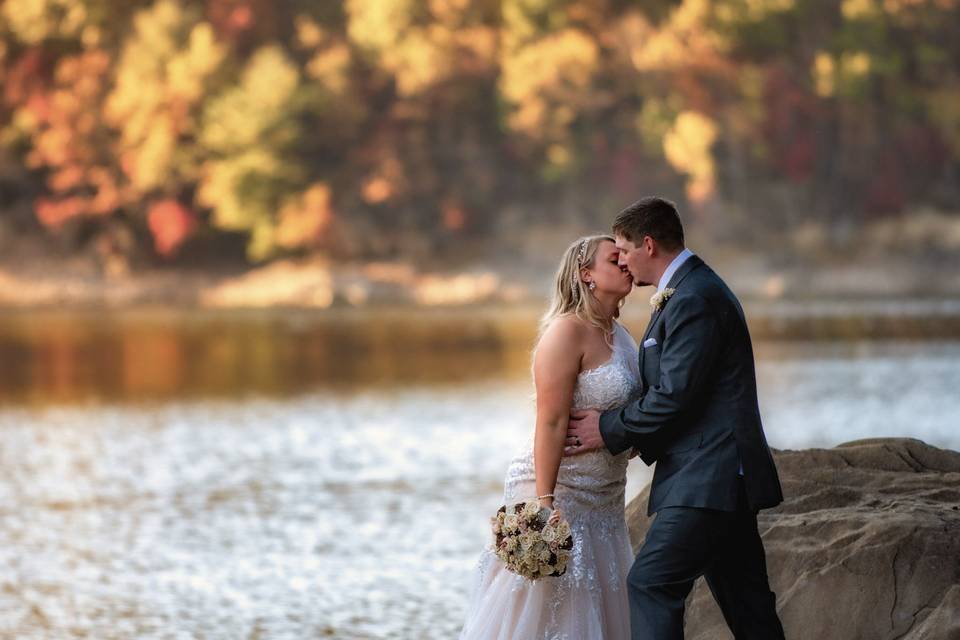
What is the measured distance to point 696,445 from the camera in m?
5.12

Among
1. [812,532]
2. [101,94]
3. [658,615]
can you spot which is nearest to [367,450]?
[812,532]

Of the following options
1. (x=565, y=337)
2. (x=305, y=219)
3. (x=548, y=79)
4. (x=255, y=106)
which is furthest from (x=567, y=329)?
(x=255, y=106)

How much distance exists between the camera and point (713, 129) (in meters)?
52.7

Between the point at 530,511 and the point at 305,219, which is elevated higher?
the point at 305,219

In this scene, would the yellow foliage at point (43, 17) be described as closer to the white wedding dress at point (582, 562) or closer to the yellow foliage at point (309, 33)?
the yellow foliage at point (309, 33)

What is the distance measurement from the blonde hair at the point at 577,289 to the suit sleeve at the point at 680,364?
384 mm

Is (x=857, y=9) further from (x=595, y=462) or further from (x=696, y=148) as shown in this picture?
(x=595, y=462)

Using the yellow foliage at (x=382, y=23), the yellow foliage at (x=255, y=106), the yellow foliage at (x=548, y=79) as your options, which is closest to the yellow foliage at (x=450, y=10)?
the yellow foliage at (x=382, y=23)

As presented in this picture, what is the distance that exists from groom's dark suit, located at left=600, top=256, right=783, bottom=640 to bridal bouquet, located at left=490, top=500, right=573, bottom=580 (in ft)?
0.92

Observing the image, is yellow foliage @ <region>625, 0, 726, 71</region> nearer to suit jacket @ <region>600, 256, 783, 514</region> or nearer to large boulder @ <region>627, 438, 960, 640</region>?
large boulder @ <region>627, 438, 960, 640</region>

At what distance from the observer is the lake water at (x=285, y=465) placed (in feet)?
28.2

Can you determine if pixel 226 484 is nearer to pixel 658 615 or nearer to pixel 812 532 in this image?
Result: pixel 812 532

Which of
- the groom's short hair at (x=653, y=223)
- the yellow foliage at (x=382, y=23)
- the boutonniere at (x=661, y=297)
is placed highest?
the yellow foliage at (x=382, y=23)

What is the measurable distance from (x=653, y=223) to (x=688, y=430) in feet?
2.23
